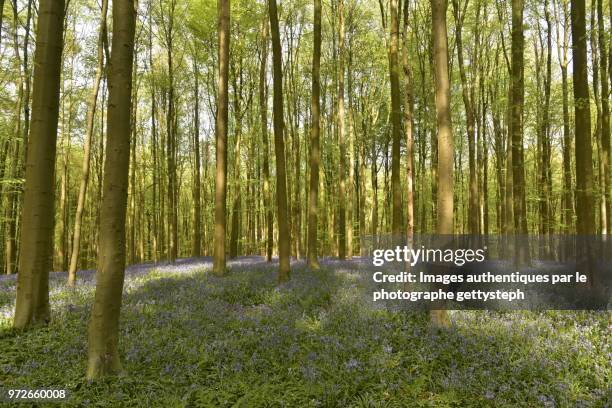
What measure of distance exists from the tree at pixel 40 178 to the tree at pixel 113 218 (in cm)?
287

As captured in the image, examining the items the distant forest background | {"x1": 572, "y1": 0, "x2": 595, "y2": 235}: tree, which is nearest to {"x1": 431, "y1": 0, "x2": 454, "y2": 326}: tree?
the distant forest background

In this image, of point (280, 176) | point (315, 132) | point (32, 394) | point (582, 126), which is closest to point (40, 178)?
point (32, 394)

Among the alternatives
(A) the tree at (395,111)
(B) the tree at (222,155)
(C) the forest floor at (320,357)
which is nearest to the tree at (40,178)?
(C) the forest floor at (320,357)

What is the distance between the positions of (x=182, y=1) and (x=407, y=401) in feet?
87.6

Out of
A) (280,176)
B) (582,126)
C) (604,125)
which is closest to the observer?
(582,126)

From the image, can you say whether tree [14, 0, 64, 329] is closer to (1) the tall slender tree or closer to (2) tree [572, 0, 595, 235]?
(1) the tall slender tree

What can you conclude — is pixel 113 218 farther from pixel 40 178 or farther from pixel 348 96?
pixel 348 96

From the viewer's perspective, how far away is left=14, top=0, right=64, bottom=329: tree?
23.7 feet

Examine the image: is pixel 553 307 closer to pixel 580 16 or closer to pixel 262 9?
pixel 580 16

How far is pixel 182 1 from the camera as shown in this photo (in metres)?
24.2

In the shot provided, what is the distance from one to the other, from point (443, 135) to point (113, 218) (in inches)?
240

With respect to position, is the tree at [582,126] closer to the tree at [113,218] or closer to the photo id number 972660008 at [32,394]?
the tree at [113,218]

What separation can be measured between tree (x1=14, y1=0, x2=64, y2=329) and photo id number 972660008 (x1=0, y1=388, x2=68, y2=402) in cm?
261

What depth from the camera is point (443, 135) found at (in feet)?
24.1
